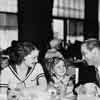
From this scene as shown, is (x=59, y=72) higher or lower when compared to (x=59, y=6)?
lower

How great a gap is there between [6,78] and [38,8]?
4590mm

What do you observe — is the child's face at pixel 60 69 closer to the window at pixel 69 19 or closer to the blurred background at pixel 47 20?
the blurred background at pixel 47 20

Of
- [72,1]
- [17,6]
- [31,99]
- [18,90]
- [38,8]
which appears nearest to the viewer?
[31,99]

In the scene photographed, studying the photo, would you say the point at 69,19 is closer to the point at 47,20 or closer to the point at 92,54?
the point at 47,20

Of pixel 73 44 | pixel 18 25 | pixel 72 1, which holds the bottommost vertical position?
pixel 73 44

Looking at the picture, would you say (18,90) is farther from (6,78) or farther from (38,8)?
(38,8)

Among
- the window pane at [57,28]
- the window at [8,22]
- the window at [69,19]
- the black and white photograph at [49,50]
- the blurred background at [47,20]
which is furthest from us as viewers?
the window at [69,19]

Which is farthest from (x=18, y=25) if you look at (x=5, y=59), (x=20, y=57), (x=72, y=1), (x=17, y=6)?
(x=20, y=57)

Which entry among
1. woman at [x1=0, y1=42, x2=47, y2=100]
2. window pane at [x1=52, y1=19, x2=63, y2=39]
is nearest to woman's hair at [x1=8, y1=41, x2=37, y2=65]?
woman at [x1=0, y1=42, x2=47, y2=100]

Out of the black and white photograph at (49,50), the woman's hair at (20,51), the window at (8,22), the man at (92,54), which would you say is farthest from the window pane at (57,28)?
the man at (92,54)

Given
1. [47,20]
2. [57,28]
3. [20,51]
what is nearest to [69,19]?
[57,28]

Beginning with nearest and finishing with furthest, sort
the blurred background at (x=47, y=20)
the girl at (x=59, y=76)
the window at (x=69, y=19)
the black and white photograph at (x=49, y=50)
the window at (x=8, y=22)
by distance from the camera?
the black and white photograph at (x=49, y=50), the girl at (x=59, y=76), the window at (x=8, y=22), the blurred background at (x=47, y=20), the window at (x=69, y=19)

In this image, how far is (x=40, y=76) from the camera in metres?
2.62

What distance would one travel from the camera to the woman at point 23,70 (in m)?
2.56
